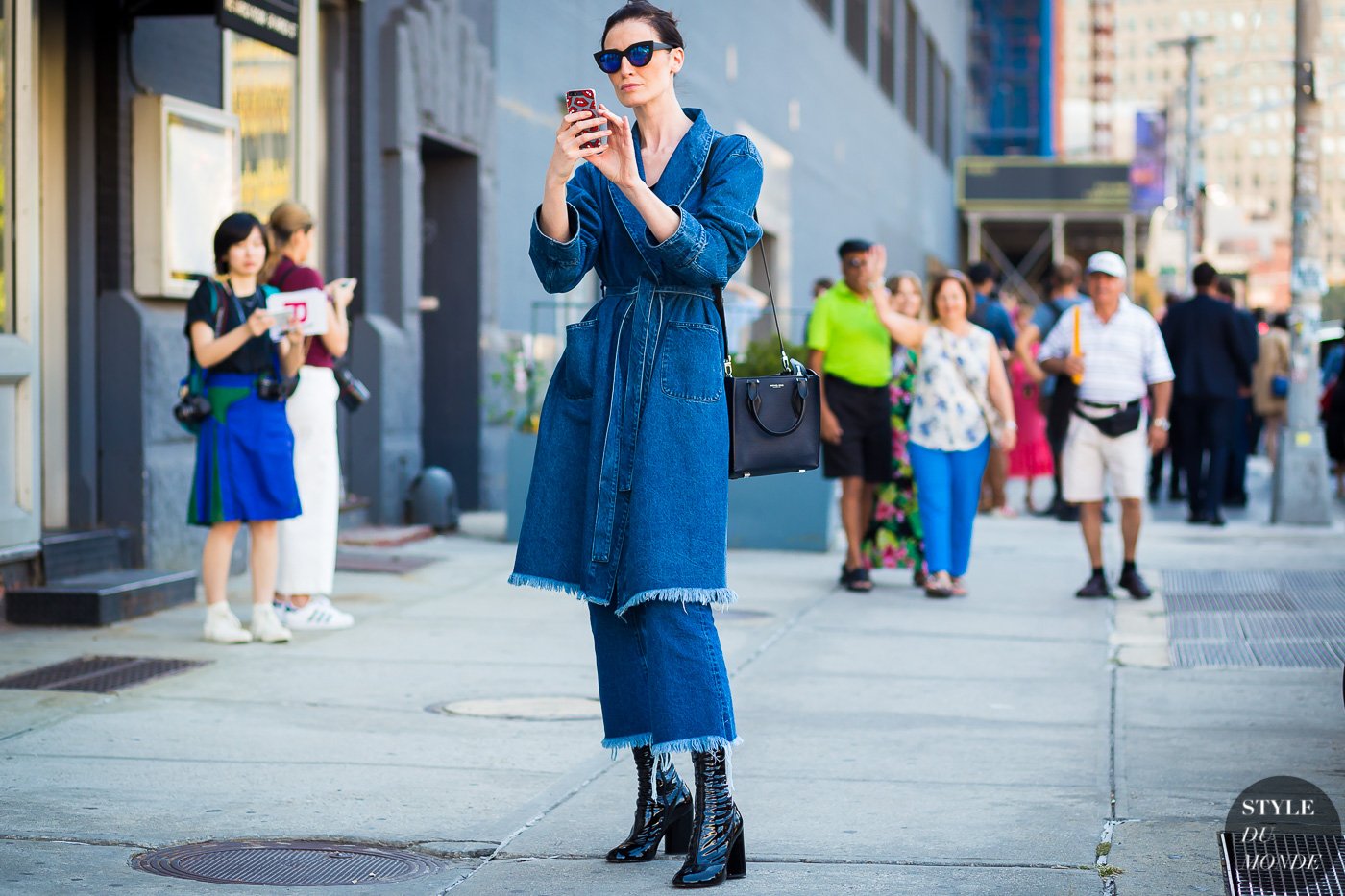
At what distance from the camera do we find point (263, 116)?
1070 centimetres

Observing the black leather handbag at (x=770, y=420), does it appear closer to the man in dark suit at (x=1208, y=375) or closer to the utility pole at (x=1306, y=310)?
the man in dark suit at (x=1208, y=375)

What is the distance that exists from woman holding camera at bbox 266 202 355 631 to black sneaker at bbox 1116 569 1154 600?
13.4ft

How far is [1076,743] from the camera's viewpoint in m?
5.84

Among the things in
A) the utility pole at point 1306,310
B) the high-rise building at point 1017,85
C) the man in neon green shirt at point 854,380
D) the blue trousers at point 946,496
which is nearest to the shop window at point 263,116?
the man in neon green shirt at point 854,380

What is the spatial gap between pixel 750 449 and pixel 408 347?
827 centimetres

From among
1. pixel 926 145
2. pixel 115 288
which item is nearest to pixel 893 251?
pixel 926 145

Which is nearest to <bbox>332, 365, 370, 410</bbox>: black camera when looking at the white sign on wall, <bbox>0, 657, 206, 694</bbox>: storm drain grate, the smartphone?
the white sign on wall

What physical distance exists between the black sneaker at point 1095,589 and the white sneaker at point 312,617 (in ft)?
12.6

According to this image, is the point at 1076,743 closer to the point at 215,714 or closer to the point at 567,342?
the point at 567,342

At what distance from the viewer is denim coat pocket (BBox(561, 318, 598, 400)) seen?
14.0 feet

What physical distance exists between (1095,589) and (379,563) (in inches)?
158

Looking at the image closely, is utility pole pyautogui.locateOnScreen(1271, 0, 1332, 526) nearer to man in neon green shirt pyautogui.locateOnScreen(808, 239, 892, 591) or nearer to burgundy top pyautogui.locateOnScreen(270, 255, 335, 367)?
man in neon green shirt pyautogui.locateOnScreen(808, 239, 892, 591)

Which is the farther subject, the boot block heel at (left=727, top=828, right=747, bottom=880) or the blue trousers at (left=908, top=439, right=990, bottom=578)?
the blue trousers at (left=908, top=439, right=990, bottom=578)

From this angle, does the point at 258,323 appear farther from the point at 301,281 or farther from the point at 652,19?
the point at 652,19
